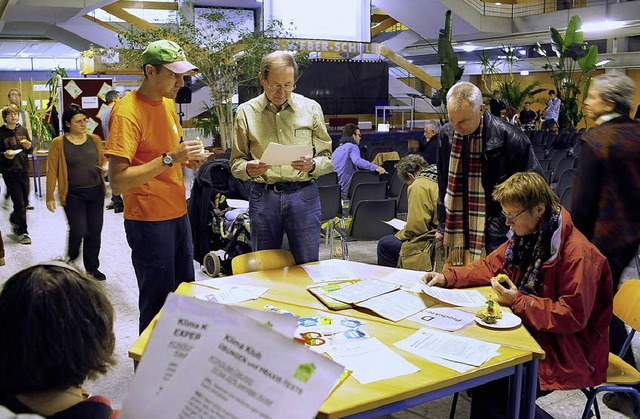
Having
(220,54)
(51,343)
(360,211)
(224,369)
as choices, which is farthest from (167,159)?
(220,54)

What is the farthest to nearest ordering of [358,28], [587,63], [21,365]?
[358,28], [587,63], [21,365]

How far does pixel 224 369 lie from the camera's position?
929 millimetres

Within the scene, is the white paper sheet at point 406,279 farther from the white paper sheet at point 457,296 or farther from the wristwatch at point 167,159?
the wristwatch at point 167,159

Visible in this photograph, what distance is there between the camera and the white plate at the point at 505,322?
2.28 m

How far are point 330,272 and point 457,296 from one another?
0.65 metres

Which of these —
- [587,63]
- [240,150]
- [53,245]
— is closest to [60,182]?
[53,245]

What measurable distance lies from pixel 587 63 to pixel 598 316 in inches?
443

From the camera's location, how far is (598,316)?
247 centimetres

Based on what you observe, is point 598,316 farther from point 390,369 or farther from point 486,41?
point 486,41

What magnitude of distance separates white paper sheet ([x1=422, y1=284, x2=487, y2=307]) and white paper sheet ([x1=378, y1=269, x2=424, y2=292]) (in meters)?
0.06

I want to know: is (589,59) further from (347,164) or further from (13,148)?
(13,148)

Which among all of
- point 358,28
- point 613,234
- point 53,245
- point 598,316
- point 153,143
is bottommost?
point 53,245

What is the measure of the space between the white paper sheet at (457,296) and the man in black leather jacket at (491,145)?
0.90 m

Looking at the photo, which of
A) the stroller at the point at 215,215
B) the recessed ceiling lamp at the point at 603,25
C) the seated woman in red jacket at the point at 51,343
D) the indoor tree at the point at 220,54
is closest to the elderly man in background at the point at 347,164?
the stroller at the point at 215,215
